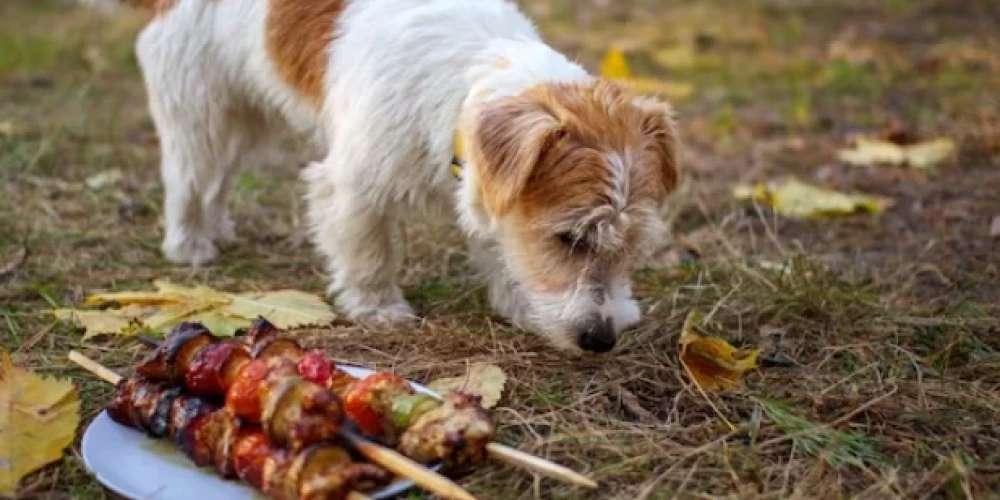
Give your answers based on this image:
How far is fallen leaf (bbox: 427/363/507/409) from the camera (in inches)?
130

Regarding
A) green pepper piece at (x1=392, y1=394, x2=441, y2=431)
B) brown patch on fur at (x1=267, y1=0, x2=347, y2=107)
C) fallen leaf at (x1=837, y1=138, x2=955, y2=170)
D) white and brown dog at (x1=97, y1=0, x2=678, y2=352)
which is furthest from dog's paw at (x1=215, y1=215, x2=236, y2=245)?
fallen leaf at (x1=837, y1=138, x2=955, y2=170)

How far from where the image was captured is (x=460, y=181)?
Answer: 3795 millimetres

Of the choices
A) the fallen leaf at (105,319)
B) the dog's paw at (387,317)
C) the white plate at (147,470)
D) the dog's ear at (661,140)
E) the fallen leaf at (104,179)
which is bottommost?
the fallen leaf at (104,179)

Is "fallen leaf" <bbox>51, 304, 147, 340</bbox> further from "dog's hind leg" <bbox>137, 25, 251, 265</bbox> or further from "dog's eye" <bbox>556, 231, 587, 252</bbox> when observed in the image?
"dog's eye" <bbox>556, 231, 587, 252</bbox>

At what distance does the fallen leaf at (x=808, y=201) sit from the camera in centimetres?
554

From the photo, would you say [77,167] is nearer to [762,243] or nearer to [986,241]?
[762,243]

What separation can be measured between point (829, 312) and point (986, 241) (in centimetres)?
134

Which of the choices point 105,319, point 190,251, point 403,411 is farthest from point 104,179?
point 403,411

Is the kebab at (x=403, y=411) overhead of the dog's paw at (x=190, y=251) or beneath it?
overhead

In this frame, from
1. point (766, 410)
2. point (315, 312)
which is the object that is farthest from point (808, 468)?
point (315, 312)

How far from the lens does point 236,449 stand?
9.06 ft

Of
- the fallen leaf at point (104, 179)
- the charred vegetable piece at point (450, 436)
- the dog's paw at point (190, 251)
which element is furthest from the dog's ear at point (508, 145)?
the fallen leaf at point (104, 179)

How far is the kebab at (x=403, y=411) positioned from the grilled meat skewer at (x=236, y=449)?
0.09 metres

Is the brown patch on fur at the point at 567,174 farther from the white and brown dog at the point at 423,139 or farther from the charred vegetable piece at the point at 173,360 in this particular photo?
the charred vegetable piece at the point at 173,360
